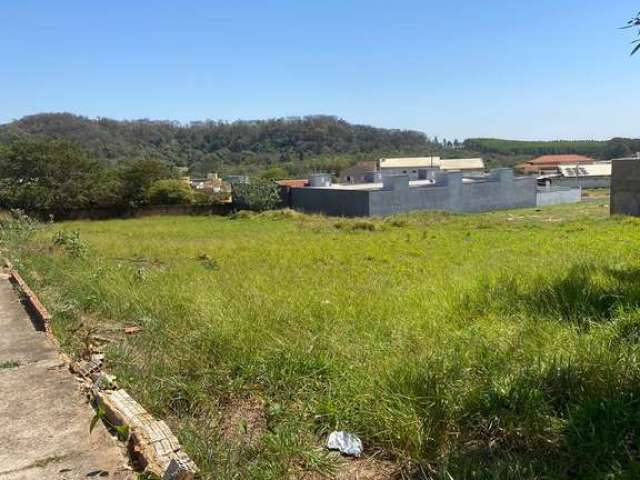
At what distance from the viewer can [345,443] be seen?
2.96 meters

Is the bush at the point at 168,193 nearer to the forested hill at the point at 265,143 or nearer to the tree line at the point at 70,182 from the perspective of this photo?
the tree line at the point at 70,182

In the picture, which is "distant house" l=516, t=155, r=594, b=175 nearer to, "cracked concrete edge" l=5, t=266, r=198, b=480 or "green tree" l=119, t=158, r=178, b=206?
"green tree" l=119, t=158, r=178, b=206

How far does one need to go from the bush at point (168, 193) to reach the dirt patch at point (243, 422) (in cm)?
3960

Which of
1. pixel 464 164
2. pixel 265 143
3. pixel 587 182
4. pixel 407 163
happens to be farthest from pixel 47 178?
pixel 265 143

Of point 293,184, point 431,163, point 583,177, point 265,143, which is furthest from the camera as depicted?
point 265,143

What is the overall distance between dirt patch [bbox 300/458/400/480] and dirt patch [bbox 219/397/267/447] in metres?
0.46

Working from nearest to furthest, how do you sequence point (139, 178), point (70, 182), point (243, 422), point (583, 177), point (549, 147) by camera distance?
point (243, 422) → point (70, 182) → point (139, 178) → point (583, 177) → point (549, 147)

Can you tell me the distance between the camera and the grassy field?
9.00ft

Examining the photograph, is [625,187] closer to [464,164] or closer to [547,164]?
[464,164]

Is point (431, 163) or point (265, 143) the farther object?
point (265, 143)

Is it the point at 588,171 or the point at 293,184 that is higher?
the point at 293,184

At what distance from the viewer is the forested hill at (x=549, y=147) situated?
110706 millimetres

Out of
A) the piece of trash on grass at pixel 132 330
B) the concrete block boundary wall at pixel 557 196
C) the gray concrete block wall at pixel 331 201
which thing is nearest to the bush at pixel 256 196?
the gray concrete block wall at pixel 331 201

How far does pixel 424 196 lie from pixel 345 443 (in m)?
34.4
